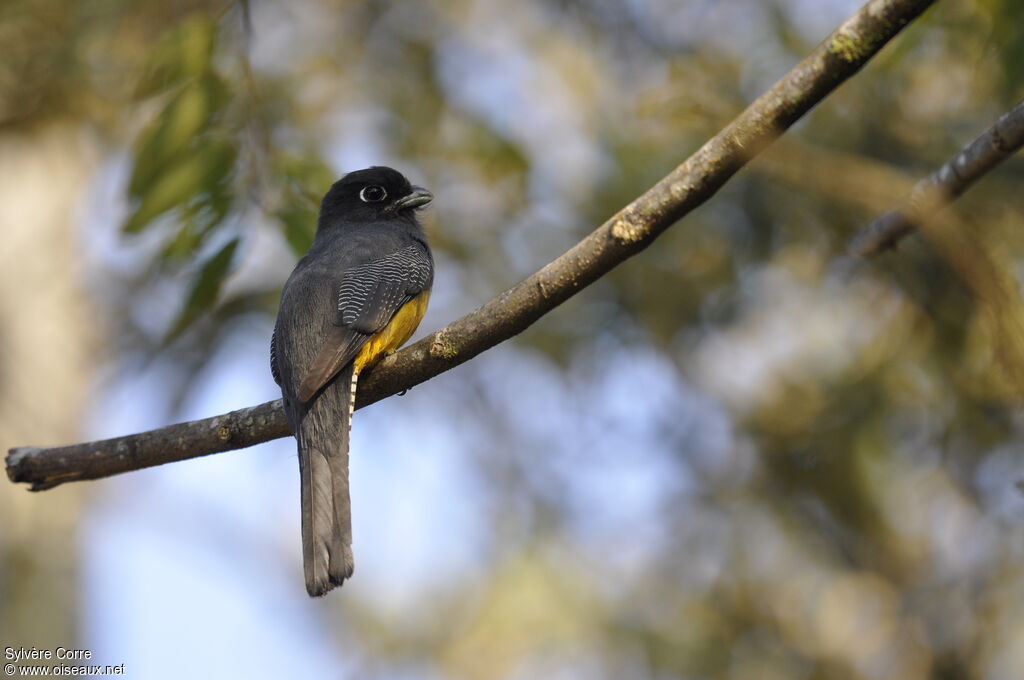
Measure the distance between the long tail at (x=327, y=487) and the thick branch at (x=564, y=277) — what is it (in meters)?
0.14

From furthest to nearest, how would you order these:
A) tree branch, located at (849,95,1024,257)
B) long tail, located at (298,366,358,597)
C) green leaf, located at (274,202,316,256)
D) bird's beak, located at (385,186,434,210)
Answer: bird's beak, located at (385,186,434,210)
green leaf, located at (274,202,316,256)
long tail, located at (298,366,358,597)
tree branch, located at (849,95,1024,257)

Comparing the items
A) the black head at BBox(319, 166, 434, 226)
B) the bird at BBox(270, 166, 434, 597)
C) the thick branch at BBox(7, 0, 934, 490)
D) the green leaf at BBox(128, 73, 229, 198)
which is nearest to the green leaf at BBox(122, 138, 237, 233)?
the green leaf at BBox(128, 73, 229, 198)

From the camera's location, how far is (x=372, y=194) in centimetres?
509

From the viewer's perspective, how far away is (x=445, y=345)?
10.1ft

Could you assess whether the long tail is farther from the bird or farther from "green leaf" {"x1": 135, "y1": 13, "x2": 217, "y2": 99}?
"green leaf" {"x1": 135, "y1": 13, "x2": 217, "y2": 99}

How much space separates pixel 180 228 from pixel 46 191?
23.2 feet

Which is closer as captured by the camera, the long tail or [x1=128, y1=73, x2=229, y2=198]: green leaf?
the long tail

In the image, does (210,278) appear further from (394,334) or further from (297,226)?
(394,334)

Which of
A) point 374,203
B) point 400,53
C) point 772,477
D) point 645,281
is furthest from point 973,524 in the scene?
point 400,53

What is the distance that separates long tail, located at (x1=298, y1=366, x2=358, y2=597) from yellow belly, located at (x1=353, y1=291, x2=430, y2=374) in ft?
0.42

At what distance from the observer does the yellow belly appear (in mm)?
3812

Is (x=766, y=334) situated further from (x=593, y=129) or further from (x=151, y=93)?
(x=151, y=93)

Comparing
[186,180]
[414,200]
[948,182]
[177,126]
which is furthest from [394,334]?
[948,182]

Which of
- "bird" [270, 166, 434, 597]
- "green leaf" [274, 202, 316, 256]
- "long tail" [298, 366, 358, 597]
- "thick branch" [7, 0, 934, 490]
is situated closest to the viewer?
"thick branch" [7, 0, 934, 490]
